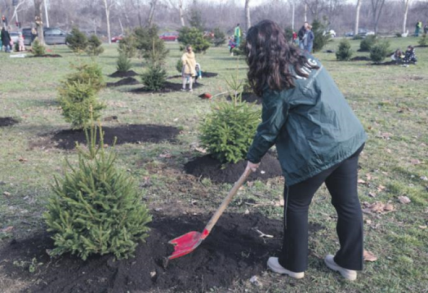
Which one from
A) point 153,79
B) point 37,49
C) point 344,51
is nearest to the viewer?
point 153,79

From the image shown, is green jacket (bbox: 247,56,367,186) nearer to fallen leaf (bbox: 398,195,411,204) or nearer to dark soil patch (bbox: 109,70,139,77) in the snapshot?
fallen leaf (bbox: 398,195,411,204)

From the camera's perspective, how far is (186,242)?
3385mm

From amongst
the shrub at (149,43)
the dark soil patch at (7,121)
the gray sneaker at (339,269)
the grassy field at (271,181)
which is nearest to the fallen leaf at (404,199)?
the grassy field at (271,181)

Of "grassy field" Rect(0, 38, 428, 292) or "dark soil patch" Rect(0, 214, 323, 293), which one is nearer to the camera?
"dark soil patch" Rect(0, 214, 323, 293)

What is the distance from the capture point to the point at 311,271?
3180 millimetres

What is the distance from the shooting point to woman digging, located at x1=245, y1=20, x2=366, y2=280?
249cm

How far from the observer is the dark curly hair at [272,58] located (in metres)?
2.46

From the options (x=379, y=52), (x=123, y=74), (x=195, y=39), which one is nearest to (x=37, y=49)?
(x=123, y=74)

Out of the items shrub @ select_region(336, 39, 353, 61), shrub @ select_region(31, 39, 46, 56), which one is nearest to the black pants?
shrub @ select_region(336, 39, 353, 61)

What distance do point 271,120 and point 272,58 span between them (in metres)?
0.40

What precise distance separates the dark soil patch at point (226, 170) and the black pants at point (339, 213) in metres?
2.13

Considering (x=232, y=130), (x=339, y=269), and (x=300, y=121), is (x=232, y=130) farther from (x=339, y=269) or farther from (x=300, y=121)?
(x=300, y=121)

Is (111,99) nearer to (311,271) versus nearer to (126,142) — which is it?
(126,142)

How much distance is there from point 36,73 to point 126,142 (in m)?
11.9
